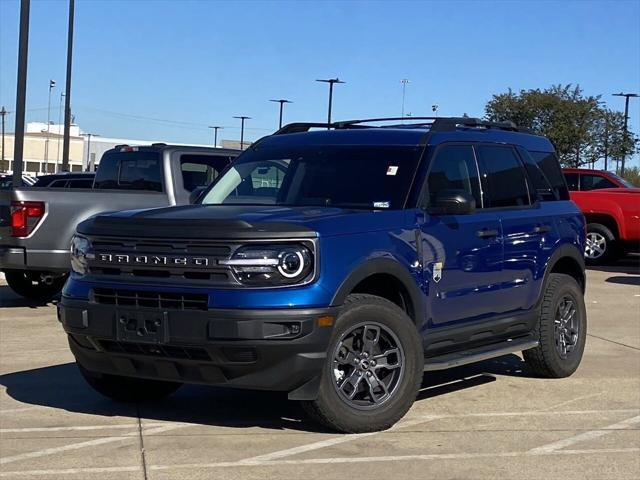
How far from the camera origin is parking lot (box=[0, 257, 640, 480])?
5.25m

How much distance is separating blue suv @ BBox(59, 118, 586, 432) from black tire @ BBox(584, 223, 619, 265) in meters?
11.4

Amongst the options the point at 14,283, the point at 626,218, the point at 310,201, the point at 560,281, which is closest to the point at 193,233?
the point at 310,201

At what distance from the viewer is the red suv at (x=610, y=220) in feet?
60.0

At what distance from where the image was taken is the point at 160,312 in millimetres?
5527

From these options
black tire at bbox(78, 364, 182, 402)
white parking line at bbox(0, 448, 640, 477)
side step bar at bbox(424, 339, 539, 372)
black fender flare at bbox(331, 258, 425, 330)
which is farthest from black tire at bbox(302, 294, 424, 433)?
black tire at bbox(78, 364, 182, 402)

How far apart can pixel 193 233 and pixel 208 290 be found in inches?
13.9

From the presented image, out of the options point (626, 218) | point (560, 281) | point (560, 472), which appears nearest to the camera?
point (560, 472)

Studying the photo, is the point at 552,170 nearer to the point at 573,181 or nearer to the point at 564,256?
the point at 564,256

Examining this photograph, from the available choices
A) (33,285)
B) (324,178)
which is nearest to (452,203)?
(324,178)

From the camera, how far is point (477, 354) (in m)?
6.79

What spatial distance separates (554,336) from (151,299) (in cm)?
364

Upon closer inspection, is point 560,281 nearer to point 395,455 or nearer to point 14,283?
point 395,455

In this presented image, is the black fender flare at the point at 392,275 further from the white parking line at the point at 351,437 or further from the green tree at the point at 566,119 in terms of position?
the green tree at the point at 566,119

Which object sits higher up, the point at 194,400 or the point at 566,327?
the point at 566,327
